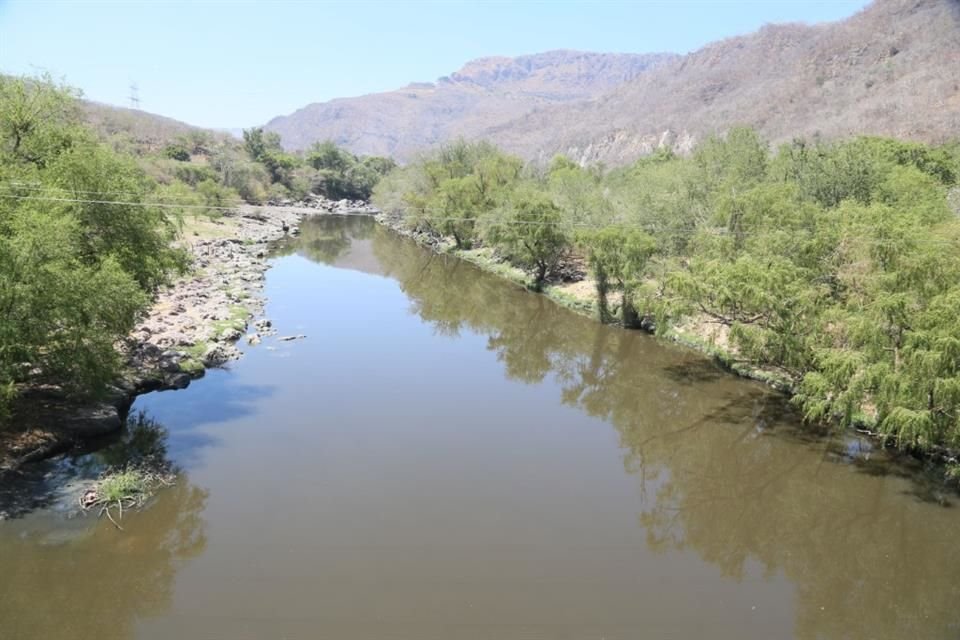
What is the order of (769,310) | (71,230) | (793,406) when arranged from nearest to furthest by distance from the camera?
(71,230)
(769,310)
(793,406)

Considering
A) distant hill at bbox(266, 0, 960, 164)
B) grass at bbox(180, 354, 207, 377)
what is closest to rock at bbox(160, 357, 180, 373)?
grass at bbox(180, 354, 207, 377)

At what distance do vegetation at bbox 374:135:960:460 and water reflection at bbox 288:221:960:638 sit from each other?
1890 millimetres

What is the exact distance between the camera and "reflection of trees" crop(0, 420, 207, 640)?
534 inches

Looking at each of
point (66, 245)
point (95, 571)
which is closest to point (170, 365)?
point (66, 245)

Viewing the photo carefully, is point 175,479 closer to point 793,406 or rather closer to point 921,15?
point 793,406

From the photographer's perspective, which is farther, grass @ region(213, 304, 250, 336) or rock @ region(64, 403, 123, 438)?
grass @ region(213, 304, 250, 336)

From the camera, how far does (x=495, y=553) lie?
16609 mm

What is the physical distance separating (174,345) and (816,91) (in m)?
114

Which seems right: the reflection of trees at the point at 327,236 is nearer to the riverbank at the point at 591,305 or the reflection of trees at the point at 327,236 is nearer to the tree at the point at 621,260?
the riverbank at the point at 591,305

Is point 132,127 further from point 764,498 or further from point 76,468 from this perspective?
point 764,498

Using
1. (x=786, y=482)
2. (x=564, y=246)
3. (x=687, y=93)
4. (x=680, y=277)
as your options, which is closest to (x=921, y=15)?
(x=687, y=93)

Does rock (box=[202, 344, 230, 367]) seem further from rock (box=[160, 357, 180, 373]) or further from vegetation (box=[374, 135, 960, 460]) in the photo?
vegetation (box=[374, 135, 960, 460])

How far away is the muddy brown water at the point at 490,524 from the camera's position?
14398 millimetres

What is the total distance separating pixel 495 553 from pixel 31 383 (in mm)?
16345
